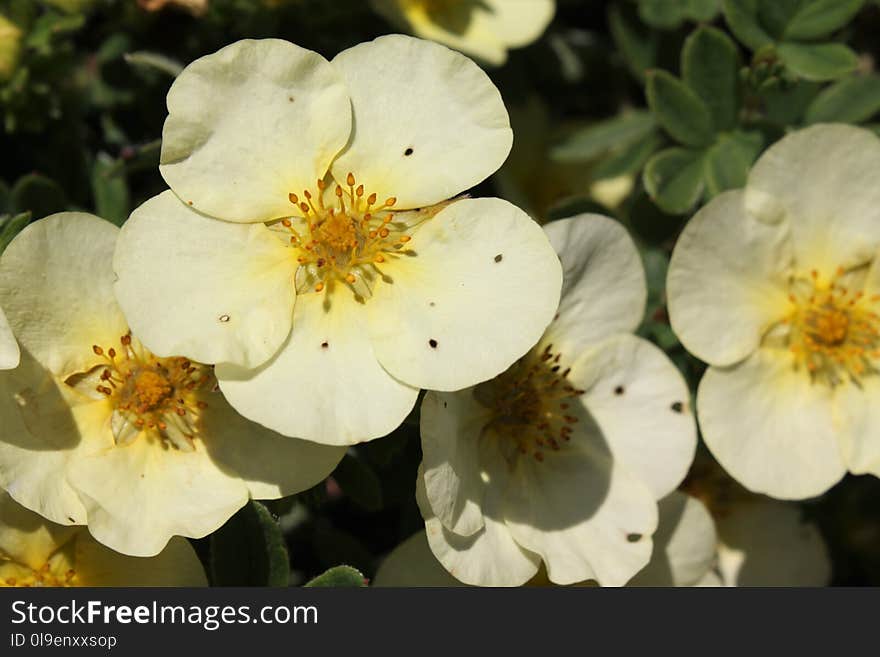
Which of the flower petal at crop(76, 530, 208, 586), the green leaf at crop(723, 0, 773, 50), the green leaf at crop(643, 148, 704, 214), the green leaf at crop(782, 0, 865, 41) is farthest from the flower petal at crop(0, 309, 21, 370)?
the green leaf at crop(782, 0, 865, 41)

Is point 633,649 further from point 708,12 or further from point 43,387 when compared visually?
point 708,12

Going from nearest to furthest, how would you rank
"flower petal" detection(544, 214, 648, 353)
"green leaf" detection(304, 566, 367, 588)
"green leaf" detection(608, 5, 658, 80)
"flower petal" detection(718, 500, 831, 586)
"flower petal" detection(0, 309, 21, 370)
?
"flower petal" detection(0, 309, 21, 370)
"green leaf" detection(304, 566, 367, 588)
"flower petal" detection(544, 214, 648, 353)
"flower petal" detection(718, 500, 831, 586)
"green leaf" detection(608, 5, 658, 80)

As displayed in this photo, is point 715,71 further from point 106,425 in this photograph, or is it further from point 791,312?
point 106,425

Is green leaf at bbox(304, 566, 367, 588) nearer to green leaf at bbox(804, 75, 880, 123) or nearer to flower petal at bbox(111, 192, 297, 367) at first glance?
flower petal at bbox(111, 192, 297, 367)

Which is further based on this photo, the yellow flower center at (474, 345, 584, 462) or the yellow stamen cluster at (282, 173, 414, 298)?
the yellow flower center at (474, 345, 584, 462)

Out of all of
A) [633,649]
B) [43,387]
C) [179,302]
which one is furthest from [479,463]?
[43,387]

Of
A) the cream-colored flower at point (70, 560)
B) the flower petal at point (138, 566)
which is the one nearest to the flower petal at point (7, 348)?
the cream-colored flower at point (70, 560)

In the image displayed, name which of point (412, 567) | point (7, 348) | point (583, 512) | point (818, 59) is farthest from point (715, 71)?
point (7, 348)
